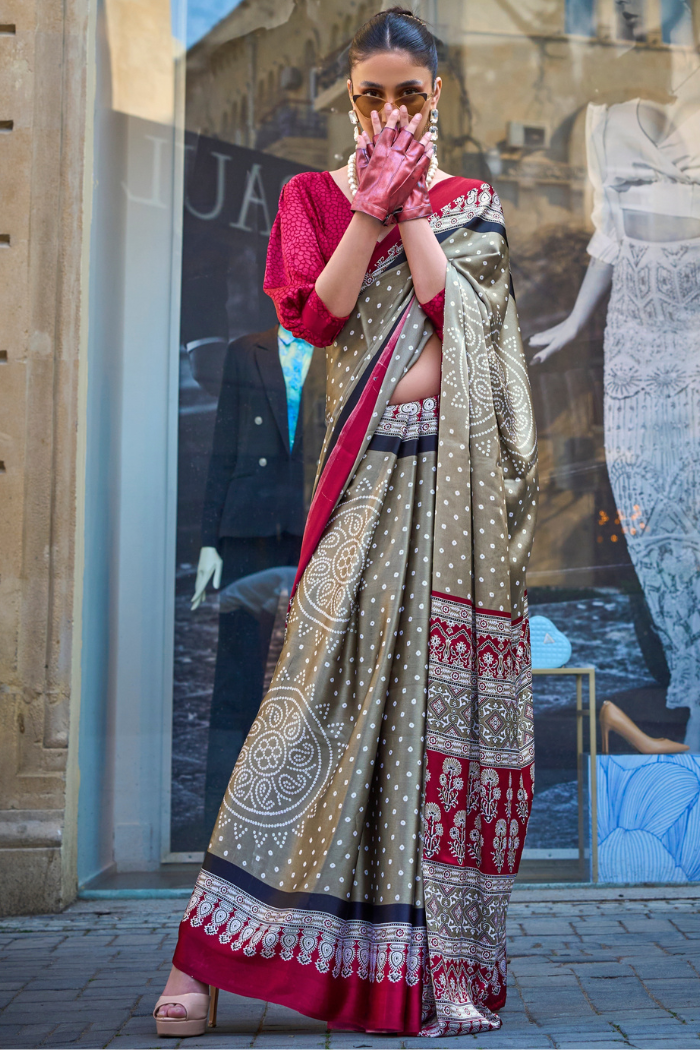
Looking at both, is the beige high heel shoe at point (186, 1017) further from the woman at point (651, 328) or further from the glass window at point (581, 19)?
the glass window at point (581, 19)

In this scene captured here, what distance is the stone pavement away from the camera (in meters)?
2.16

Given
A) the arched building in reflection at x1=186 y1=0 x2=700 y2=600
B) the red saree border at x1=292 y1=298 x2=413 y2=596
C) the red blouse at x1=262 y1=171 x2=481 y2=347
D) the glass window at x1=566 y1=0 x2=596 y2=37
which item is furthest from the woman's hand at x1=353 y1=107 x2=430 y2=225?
the glass window at x1=566 y1=0 x2=596 y2=37

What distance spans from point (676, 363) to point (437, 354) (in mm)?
2026

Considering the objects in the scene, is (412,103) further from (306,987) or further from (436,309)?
(306,987)

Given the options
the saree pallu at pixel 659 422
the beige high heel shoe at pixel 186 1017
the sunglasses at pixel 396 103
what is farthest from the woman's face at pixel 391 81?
the saree pallu at pixel 659 422

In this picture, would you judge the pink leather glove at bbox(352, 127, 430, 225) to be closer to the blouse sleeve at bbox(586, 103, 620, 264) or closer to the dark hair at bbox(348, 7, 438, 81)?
the dark hair at bbox(348, 7, 438, 81)

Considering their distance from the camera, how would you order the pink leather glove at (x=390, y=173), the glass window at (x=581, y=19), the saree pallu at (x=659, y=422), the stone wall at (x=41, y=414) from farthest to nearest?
1. the glass window at (x=581, y=19)
2. the saree pallu at (x=659, y=422)
3. the stone wall at (x=41, y=414)
4. the pink leather glove at (x=390, y=173)

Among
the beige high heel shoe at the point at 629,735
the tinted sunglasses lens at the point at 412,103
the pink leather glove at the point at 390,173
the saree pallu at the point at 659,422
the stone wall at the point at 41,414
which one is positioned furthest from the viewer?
the saree pallu at the point at 659,422

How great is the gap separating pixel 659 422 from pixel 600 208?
34.6 inches

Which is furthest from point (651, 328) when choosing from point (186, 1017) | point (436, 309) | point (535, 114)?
point (186, 1017)

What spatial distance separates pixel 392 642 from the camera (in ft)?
7.45

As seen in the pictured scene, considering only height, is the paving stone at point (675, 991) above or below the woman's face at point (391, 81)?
below

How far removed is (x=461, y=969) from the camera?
2.18 metres

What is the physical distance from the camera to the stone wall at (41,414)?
141 inches
